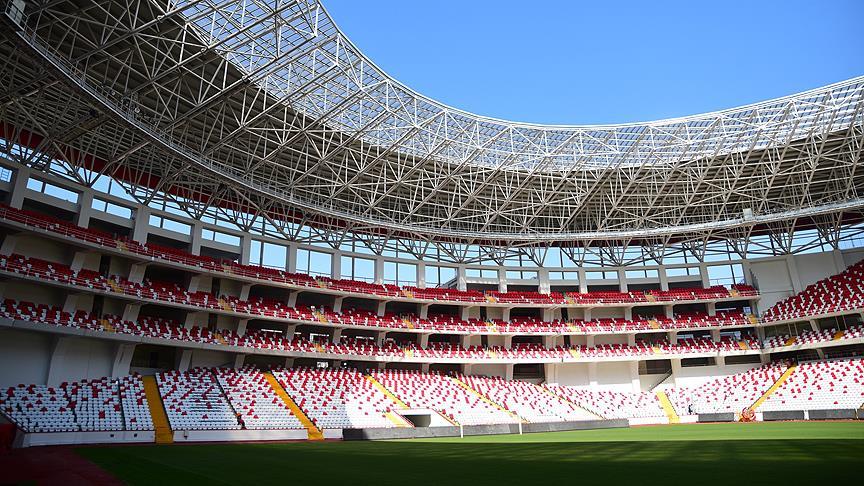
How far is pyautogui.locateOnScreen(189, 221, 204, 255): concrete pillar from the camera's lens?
132 feet

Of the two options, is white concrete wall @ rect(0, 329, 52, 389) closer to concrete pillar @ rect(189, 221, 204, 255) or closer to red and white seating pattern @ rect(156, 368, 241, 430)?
red and white seating pattern @ rect(156, 368, 241, 430)

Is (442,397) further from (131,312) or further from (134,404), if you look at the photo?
(131,312)

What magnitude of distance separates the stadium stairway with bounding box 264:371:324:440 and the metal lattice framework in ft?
39.7

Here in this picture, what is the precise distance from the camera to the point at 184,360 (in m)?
37.0

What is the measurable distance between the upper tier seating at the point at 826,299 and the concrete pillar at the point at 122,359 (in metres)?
48.5

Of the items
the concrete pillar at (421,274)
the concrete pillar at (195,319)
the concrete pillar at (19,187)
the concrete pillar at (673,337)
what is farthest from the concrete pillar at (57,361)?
the concrete pillar at (673,337)

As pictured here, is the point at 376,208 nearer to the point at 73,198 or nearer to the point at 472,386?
the point at 472,386

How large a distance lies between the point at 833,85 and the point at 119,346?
1859 inches

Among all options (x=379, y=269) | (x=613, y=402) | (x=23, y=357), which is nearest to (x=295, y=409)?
(x=23, y=357)

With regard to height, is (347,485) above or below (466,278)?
below

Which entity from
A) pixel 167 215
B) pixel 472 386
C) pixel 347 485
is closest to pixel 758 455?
pixel 347 485

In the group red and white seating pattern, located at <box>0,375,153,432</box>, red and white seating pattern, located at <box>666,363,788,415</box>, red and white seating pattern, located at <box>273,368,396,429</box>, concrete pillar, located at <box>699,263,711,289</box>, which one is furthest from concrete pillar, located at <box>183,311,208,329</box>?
concrete pillar, located at <box>699,263,711,289</box>

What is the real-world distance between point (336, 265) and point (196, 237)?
11231mm

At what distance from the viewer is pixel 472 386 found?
148 ft
